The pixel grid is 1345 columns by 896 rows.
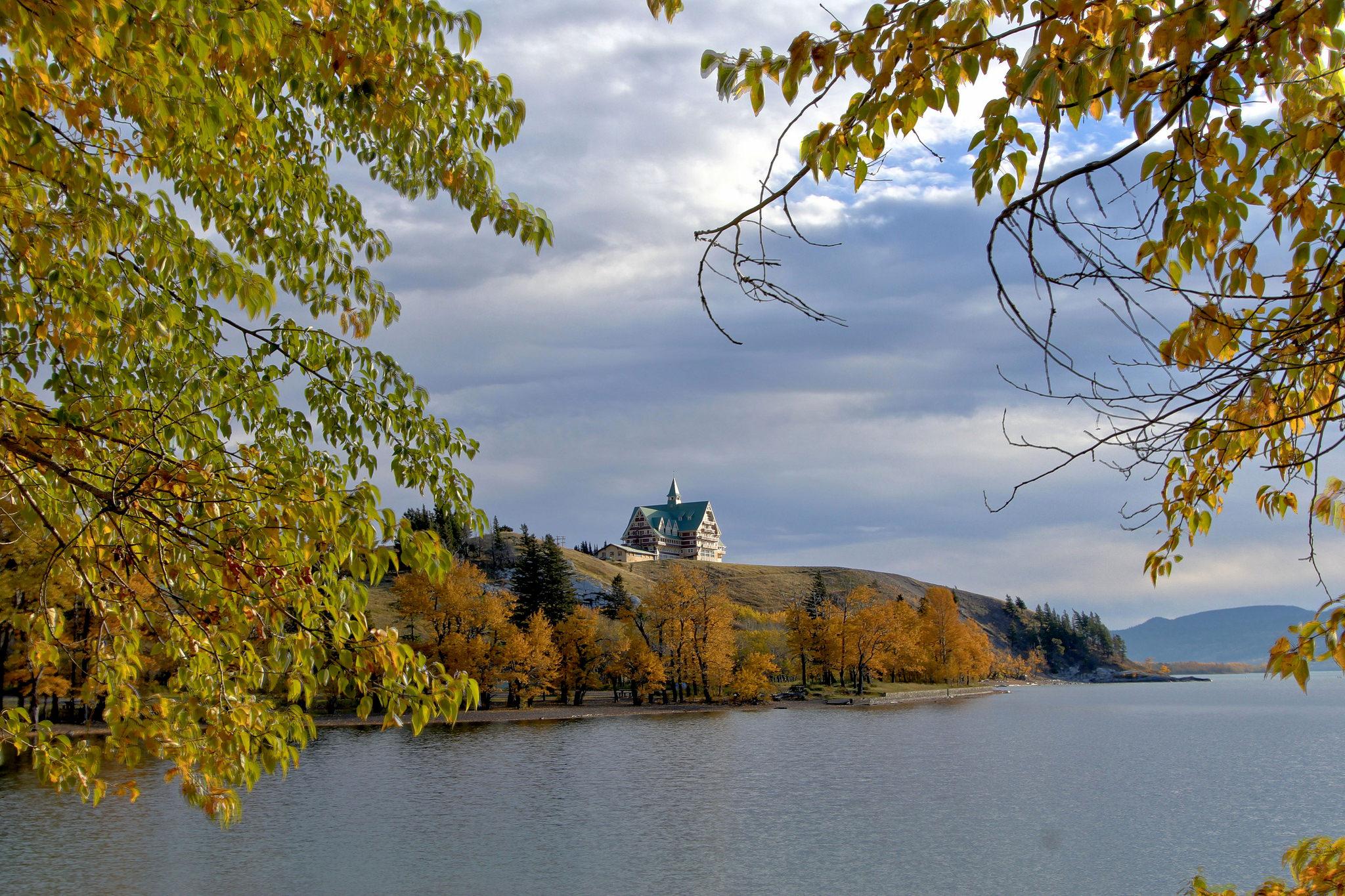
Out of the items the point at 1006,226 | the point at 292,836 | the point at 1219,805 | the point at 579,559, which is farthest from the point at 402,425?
the point at 579,559

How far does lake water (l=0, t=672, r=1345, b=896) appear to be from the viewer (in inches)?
745

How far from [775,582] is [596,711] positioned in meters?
87.2

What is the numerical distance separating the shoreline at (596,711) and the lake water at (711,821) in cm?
1118

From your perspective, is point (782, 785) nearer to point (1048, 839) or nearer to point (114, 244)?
point (1048, 839)

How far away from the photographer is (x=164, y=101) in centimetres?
400

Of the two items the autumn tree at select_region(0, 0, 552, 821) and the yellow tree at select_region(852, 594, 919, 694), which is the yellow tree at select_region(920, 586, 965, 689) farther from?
the autumn tree at select_region(0, 0, 552, 821)

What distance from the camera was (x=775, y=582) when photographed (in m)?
147

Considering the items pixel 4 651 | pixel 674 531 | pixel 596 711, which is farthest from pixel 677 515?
pixel 4 651

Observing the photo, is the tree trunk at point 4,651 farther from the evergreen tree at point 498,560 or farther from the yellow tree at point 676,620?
the evergreen tree at point 498,560

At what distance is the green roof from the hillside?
24.6 ft

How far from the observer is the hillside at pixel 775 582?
119875mm

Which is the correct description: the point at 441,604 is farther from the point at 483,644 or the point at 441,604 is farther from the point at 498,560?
the point at 498,560

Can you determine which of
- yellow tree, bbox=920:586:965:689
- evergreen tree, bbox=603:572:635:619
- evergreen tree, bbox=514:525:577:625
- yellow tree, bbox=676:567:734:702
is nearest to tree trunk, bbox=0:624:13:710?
evergreen tree, bbox=514:525:577:625

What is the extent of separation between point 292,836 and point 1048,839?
19.2 metres
